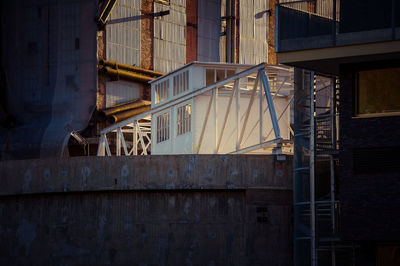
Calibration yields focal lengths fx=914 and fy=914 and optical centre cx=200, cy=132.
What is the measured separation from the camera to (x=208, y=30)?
78.4 m

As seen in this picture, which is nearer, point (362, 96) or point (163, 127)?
point (362, 96)

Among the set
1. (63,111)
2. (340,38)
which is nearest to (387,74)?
(340,38)

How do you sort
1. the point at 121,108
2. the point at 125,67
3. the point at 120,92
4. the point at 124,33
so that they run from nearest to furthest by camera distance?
the point at 121,108 < the point at 125,67 < the point at 120,92 < the point at 124,33

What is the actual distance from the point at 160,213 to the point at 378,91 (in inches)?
514

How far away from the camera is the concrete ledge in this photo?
137 feet

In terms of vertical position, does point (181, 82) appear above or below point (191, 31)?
below

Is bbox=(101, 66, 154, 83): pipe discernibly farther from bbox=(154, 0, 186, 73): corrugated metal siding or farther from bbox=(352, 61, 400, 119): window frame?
bbox=(352, 61, 400, 119): window frame

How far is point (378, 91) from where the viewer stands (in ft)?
111

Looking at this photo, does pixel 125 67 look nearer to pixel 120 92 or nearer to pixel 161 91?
pixel 120 92

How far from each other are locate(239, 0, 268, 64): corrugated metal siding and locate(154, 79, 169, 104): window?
19.4 m

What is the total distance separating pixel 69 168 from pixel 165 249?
6613 millimetres

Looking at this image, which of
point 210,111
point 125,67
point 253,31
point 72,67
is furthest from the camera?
point 253,31

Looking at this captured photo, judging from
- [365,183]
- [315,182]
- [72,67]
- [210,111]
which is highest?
[72,67]

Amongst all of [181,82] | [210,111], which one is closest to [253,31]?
[181,82]
